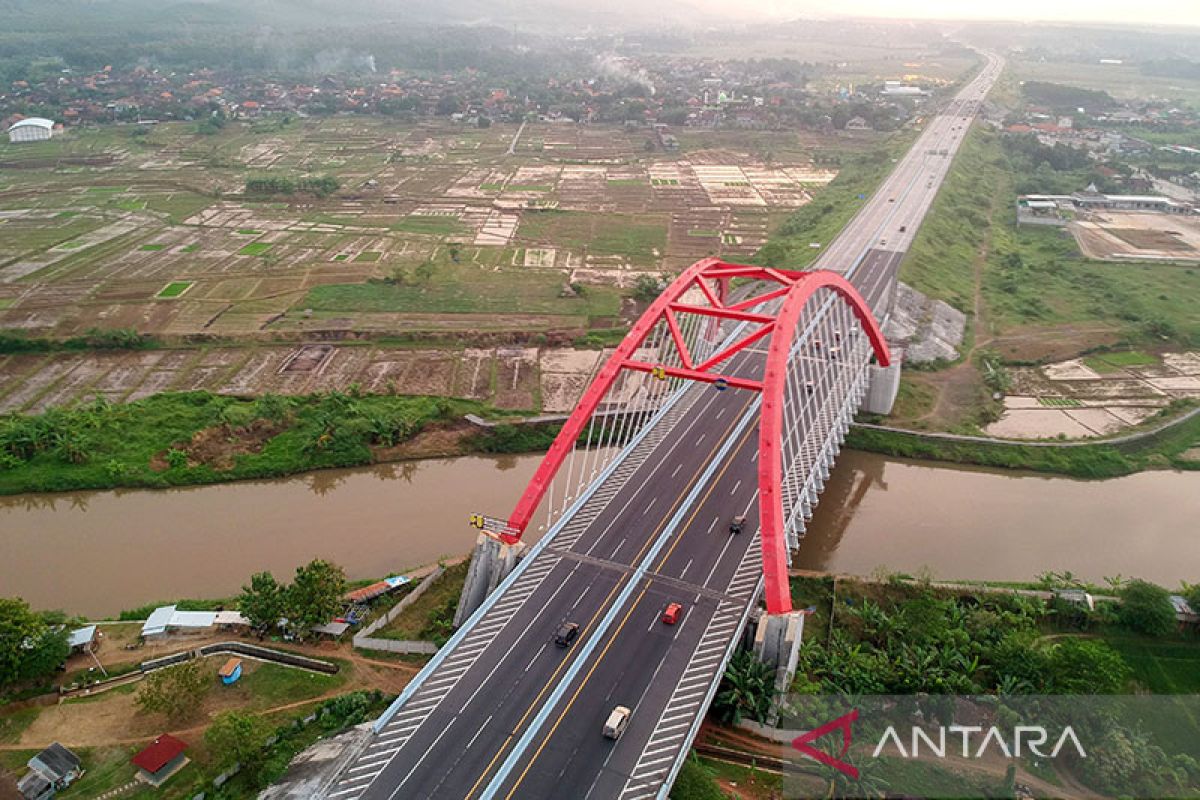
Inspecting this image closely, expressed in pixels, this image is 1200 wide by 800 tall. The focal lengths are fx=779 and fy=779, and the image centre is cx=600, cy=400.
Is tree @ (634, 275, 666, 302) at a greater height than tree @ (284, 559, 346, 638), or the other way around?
tree @ (634, 275, 666, 302)

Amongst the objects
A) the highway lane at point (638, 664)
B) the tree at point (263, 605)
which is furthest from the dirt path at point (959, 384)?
the tree at point (263, 605)

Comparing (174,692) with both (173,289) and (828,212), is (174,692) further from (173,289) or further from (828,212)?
(828,212)

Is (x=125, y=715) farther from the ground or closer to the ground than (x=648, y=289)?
closer to the ground

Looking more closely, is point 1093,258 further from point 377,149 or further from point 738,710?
point 377,149

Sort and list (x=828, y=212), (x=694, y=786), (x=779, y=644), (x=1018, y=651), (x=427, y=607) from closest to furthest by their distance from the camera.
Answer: (x=694, y=786)
(x=779, y=644)
(x=1018, y=651)
(x=427, y=607)
(x=828, y=212)

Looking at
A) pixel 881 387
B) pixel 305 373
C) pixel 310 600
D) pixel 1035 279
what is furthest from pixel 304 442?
pixel 1035 279

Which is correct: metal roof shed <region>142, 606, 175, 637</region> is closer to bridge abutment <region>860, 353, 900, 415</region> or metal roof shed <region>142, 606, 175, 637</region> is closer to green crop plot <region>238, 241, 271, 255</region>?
bridge abutment <region>860, 353, 900, 415</region>

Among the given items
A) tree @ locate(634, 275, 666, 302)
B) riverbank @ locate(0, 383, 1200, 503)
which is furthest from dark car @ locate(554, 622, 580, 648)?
tree @ locate(634, 275, 666, 302)
